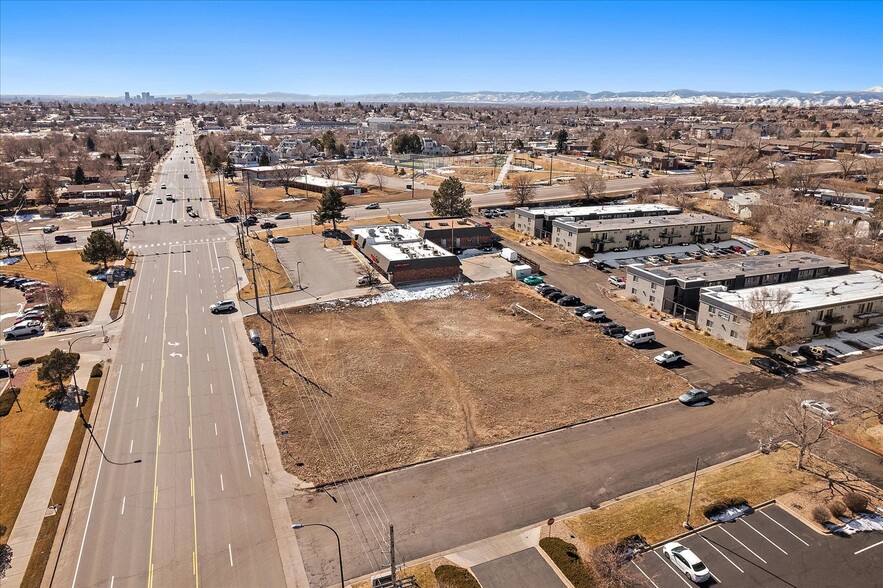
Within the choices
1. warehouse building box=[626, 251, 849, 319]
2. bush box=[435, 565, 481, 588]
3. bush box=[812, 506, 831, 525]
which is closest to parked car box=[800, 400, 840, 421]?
bush box=[812, 506, 831, 525]

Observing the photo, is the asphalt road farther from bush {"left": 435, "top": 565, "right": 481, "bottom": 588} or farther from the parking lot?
the parking lot

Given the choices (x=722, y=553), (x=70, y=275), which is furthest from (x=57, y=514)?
(x=70, y=275)

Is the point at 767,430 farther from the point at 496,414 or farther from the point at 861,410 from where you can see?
the point at 496,414

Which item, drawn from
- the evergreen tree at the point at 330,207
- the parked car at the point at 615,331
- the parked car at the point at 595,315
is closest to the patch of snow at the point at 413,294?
the parked car at the point at 595,315

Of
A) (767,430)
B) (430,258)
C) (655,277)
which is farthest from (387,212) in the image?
(767,430)

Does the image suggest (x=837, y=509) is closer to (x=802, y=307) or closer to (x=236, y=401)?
(x=802, y=307)
